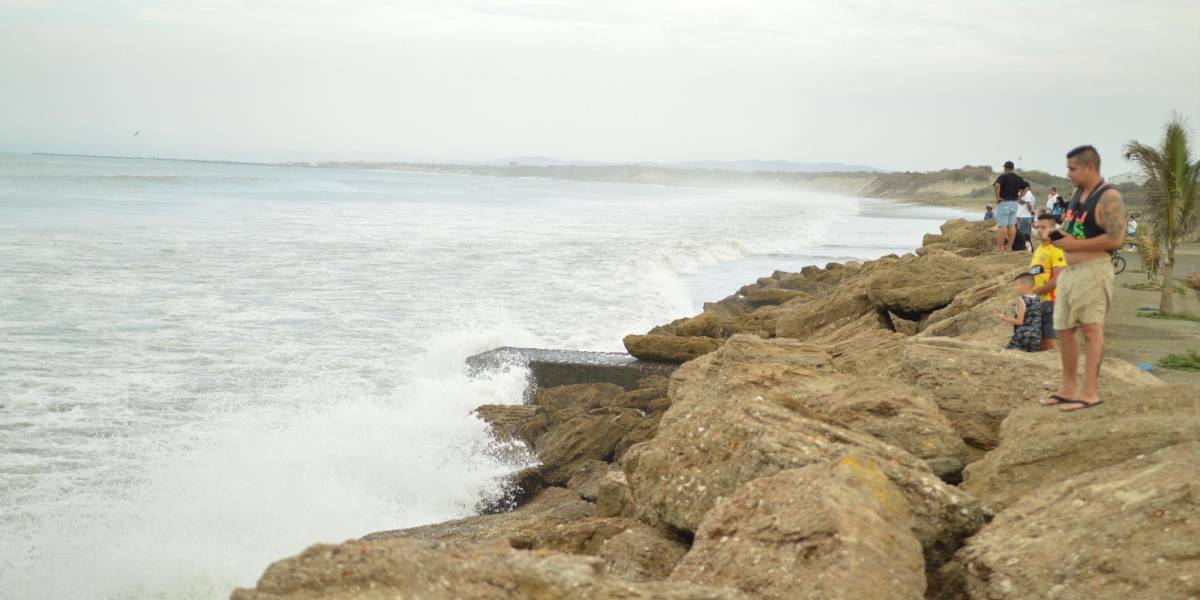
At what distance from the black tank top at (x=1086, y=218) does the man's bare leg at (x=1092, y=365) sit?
1.74 feet

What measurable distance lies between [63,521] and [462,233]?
30042mm

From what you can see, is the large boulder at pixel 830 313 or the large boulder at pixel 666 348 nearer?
the large boulder at pixel 830 313

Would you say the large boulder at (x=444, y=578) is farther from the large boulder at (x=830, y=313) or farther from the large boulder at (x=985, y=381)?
the large boulder at (x=830, y=313)

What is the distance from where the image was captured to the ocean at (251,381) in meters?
7.96

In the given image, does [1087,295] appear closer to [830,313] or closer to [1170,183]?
[830,313]

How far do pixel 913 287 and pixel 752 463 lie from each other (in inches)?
279

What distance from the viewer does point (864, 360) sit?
8.36 m

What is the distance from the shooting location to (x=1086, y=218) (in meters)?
6.05

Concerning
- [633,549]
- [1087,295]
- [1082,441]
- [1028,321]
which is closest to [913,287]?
[1028,321]

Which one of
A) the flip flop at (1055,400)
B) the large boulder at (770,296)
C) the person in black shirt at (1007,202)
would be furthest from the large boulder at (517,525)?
the person in black shirt at (1007,202)

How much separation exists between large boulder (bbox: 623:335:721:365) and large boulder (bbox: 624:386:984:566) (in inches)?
275

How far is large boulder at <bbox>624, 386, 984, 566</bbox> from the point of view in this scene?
4457mm

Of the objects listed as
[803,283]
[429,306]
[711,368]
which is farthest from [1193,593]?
[803,283]

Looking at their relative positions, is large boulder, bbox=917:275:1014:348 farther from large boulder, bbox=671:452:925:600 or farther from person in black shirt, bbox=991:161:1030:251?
person in black shirt, bbox=991:161:1030:251
